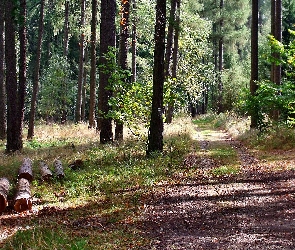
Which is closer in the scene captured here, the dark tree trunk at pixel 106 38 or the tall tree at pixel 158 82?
the tall tree at pixel 158 82

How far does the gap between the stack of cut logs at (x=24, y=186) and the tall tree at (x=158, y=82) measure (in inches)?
124

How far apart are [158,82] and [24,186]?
5.51 metres

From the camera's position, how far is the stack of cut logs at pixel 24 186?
7.88 meters

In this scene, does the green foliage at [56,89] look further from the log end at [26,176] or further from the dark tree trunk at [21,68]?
the log end at [26,176]

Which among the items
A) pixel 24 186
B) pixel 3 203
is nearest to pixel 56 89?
pixel 24 186

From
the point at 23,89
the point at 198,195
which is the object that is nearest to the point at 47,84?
the point at 23,89

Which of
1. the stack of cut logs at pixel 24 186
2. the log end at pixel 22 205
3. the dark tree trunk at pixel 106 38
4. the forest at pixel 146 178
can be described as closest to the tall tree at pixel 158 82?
the forest at pixel 146 178

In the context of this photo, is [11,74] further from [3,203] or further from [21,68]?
[3,203]

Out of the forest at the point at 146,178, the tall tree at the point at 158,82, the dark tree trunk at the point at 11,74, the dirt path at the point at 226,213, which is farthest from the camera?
the dark tree trunk at the point at 11,74

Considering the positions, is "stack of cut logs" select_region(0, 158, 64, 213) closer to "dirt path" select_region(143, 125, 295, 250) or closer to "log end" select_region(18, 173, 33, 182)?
"log end" select_region(18, 173, 33, 182)

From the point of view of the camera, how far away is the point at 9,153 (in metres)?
15.2

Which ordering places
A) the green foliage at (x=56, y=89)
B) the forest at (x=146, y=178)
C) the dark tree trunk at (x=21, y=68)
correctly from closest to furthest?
the forest at (x=146, y=178) < the dark tree trunk at (x=21, y=68) < the green foliage at (x=56, y=89)

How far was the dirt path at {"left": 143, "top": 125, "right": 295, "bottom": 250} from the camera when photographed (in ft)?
19.2

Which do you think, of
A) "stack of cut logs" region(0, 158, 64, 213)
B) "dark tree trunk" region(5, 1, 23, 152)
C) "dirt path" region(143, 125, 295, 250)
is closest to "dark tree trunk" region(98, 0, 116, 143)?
"dark tree trunk" region(5, 1, 23, 152)
